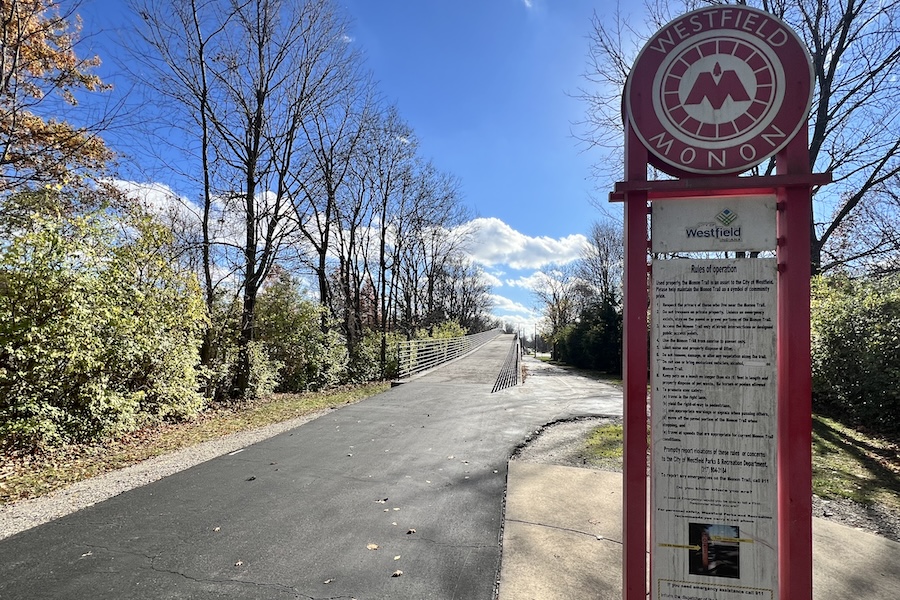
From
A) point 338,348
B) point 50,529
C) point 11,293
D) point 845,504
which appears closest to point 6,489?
point 50,529

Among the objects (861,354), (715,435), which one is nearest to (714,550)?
(715,435)

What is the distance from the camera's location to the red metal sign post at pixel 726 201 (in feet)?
6.49

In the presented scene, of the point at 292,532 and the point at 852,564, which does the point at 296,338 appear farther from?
the point at 852,564

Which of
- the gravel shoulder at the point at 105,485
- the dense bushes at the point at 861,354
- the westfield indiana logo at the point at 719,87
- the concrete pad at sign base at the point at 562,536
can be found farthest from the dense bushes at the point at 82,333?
the dense bushes at the point at 861,354

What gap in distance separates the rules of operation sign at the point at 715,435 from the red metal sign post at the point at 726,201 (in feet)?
0.03

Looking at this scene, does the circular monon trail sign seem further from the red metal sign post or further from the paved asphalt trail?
the paved asphalt trail

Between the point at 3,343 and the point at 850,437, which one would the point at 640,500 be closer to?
the point at 3,343

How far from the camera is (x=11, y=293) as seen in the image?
18.3ft

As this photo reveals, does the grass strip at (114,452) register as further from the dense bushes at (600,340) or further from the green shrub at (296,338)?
the dense bushes at (600,340)

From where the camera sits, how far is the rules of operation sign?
6.55ft

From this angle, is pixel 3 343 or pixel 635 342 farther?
pixel 3 343

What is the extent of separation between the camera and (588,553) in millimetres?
3166

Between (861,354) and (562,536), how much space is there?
8.21 m

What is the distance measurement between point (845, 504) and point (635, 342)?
4.07 m
